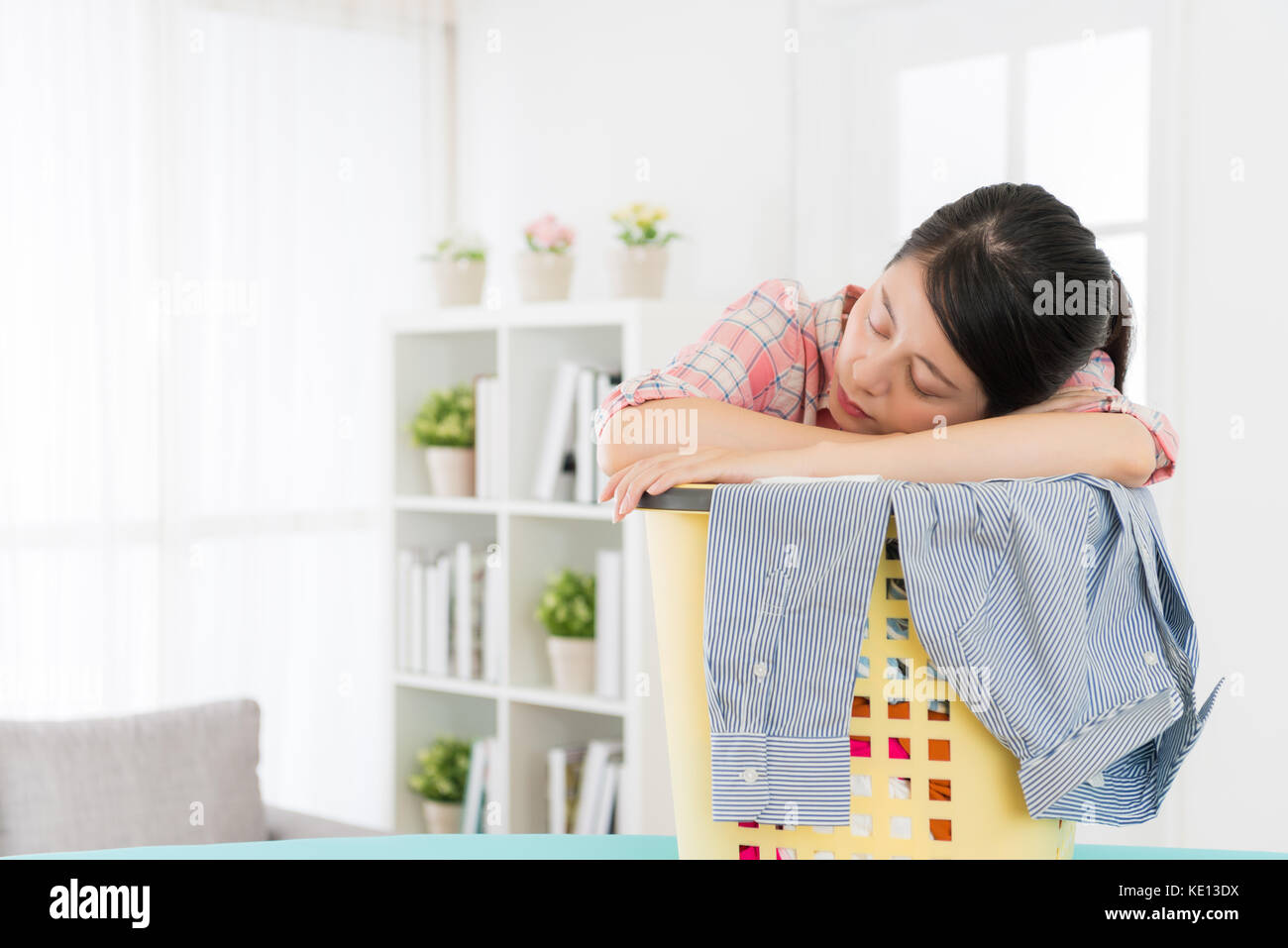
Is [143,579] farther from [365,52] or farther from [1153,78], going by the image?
[1153,78]

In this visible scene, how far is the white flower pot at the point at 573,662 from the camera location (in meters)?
2.58

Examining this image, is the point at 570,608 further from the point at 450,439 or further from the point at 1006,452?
the point at 1006,452

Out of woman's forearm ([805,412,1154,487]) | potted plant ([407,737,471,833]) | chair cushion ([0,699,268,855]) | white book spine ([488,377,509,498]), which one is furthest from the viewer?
potted plant ([407,737,471,833])

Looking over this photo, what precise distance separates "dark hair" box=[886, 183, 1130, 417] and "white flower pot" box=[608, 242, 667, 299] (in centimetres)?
178

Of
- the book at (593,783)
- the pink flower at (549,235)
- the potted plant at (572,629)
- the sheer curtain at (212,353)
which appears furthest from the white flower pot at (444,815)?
the pink flower at (549,235)

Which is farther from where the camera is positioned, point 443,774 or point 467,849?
point 443,774

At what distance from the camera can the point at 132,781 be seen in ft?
6.15

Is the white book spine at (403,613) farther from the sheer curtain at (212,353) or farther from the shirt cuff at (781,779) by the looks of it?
the shirt cuff at (781,779)

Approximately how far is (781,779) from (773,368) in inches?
15.6

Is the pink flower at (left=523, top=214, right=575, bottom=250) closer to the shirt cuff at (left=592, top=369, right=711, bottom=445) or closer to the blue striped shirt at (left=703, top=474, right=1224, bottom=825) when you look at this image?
the shirt cuff at (left=592, top=369, right=711, bottom=445)

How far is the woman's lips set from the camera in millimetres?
829

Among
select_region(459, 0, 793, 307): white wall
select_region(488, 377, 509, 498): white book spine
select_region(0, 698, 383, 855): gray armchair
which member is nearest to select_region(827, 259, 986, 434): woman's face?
select_region(0, 698, 383, 855): gray armchair

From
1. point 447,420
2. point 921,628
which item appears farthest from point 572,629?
point 921,628

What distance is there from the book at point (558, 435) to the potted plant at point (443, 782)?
2.34 ft
